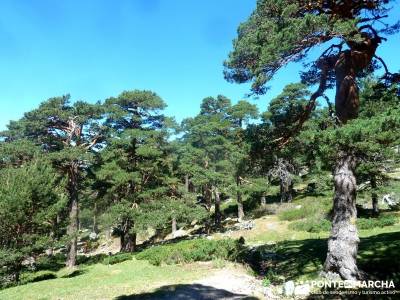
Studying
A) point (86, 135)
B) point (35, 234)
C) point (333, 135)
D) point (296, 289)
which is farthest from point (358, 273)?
point (86, 135)

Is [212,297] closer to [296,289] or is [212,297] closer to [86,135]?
[296,289]

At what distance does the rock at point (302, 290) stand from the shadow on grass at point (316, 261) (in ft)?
3.39

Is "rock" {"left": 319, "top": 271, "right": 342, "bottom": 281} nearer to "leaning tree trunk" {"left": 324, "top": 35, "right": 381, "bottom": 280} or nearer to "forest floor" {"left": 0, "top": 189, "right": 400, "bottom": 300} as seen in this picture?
"leaning tree trunk" {"left": 324, "top": 35, "right": 381, "bottom": 280}

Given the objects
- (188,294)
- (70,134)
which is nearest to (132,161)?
(70,134)

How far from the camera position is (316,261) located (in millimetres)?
13836

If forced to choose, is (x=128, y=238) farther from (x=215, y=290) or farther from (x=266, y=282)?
(x=266, y=282)

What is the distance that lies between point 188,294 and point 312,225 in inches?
728

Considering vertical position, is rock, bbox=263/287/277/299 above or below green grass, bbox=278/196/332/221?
below

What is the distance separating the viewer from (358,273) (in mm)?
11078

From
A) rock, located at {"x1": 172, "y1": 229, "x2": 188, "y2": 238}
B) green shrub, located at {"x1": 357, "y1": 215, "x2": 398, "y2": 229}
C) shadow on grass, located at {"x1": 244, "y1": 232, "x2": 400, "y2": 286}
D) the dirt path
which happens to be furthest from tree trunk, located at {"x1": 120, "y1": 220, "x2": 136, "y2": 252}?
green shrub, located at {"x1": 357, "y1": 215, "x2": 398, "y2": 229}

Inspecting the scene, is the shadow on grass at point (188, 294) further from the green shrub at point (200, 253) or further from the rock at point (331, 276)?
the green shrub at point (200, 253)

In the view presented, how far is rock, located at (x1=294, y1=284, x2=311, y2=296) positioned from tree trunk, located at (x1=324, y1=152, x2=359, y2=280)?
1028 millimetres

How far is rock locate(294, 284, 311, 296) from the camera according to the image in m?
10.9

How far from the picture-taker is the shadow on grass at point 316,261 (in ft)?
37.7
